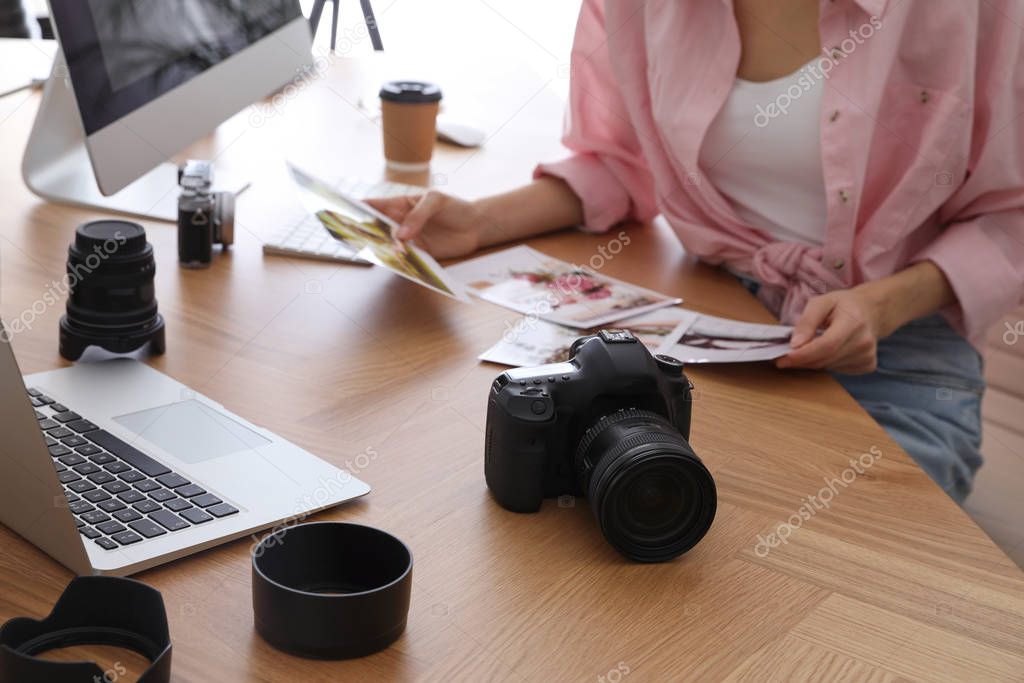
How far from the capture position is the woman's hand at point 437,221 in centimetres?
116

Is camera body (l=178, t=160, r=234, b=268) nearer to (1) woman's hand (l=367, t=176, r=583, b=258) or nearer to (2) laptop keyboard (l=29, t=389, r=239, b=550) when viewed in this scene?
(1) woman's hand (l=367, t=176, r=583, b=258)

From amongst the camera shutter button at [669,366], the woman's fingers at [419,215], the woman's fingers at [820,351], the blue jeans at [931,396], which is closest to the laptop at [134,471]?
the camera shutter button at [669,366]

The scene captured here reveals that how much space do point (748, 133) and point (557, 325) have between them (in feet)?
1.27

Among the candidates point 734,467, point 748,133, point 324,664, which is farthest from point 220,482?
point 748,133

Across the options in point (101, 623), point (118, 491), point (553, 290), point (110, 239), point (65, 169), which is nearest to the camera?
point (101, 623)

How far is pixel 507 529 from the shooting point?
0.73m

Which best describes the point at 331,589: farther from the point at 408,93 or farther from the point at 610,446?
the point at 408,93

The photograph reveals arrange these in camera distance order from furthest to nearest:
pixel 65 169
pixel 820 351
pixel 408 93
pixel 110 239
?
pixel 408 93 → pixel 65 169 → pixel 820 351 → pixel 110 239

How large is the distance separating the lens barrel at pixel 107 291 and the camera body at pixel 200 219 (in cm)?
21

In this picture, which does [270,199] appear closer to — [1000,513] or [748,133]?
[748,133]

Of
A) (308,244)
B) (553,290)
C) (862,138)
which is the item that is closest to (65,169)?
(308,244)

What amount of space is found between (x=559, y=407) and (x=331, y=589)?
0.66ft

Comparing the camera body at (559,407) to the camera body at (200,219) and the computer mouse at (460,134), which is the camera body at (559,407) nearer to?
the camera body at (200,219)

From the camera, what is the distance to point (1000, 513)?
47.6 inches
